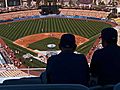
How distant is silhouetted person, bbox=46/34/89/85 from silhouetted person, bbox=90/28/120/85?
15 centimetres

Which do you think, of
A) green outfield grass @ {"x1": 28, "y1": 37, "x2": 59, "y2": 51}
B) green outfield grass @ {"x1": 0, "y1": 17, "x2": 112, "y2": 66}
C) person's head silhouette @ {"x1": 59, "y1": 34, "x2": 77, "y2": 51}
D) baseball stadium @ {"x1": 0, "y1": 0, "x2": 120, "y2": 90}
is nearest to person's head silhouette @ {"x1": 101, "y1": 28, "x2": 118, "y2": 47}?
person's head silhouette @ {"x1": 59, "y1": 34, "x2": 77, "y2": 51}

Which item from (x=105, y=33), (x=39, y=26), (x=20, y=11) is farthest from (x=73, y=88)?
(x=20, y=11)

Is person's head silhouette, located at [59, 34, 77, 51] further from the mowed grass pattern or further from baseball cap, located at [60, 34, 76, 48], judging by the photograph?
the mowed grass pattern

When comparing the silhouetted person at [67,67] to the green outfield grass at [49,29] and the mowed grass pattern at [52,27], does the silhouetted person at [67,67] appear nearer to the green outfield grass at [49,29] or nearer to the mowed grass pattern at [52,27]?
the green outfield grass at [49,29]

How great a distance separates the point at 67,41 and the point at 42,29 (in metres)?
35.4

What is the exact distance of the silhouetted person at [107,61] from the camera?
2.96 m

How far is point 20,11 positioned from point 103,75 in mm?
51943

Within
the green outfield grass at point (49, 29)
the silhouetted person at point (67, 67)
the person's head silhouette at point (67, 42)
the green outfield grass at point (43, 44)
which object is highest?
the person's head silhouette at point (67, 42)

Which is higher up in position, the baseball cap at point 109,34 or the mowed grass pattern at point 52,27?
the baseball cap at point 109,34

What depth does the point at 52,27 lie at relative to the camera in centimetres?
3928

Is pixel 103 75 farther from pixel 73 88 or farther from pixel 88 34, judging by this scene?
pixel 88 34

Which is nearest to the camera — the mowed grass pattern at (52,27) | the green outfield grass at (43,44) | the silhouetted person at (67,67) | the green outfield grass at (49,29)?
the silhouetted person at (67,67)

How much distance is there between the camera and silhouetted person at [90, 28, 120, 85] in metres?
2.96

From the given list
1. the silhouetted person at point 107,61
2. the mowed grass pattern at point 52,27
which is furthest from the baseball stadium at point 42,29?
the silhouetted person at point 107,61
